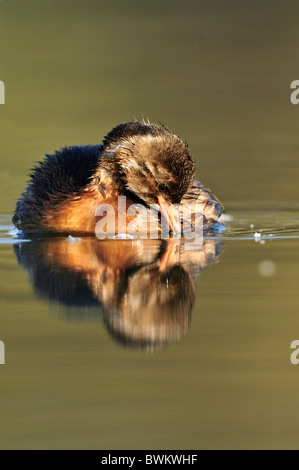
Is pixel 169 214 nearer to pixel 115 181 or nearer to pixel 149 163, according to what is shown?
pixel 149 163

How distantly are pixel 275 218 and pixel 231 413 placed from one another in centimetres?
640

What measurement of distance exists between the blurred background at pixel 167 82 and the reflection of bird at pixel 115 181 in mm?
2288

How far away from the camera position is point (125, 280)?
6.15 metres

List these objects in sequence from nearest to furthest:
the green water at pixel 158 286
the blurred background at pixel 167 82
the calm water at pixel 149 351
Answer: the calm water at pixel 149 351
the green water at pixel 158 286
the blurred background at pixel 167 82

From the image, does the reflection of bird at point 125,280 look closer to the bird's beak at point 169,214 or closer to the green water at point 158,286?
the green water at point 158,286

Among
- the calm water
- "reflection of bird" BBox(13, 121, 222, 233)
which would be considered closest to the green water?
the calm water

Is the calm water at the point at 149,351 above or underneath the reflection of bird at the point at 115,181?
underneath

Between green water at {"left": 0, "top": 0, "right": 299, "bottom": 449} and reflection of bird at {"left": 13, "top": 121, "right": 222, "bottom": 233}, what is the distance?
54 centimetres

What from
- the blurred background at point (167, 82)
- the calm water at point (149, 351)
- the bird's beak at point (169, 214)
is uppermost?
the blurred background at point (167, 82)

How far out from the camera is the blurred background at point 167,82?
499 inches

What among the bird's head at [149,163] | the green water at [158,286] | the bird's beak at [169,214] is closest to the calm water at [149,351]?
the green water at [158,286]

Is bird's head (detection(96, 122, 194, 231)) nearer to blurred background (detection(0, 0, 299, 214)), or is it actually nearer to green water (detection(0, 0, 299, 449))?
green water (detection(0, 0, 299, 449))

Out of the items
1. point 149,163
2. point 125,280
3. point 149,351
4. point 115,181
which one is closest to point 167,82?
point 115,181
